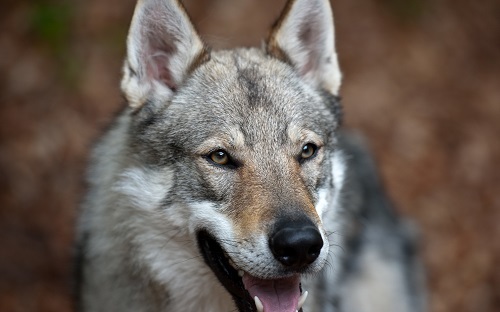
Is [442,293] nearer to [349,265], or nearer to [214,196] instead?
[349,265]

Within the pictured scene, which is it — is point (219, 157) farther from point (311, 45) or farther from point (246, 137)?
point (311, 45)

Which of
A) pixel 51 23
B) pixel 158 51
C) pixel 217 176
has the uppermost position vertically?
pixel 51 23

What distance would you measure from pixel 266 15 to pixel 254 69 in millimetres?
4718

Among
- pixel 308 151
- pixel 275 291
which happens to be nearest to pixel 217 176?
pixel 308 151

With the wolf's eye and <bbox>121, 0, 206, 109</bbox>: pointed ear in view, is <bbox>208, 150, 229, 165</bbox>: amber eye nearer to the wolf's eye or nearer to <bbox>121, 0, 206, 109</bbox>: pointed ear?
the wolf's eye

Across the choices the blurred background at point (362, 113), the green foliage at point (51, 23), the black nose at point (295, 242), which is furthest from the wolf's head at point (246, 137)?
the green foliage at point (51, 23)

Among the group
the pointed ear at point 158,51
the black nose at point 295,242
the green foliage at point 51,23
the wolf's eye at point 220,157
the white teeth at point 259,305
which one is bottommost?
the white teeth at point 259,305

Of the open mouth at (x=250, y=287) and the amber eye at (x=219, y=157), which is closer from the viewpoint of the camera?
the open mouth at (x=250, y=287)

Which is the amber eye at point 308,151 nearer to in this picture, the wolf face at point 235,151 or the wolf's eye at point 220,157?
the wolf face at point 235,151

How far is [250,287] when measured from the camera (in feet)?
12.7

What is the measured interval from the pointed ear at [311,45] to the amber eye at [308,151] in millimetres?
641

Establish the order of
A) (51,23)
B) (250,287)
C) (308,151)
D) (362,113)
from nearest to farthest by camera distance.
Answer: (250,287), (308,151), (51,23), (362,113)

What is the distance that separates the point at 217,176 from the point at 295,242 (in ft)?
2.03

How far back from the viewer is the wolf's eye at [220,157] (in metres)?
3.96
